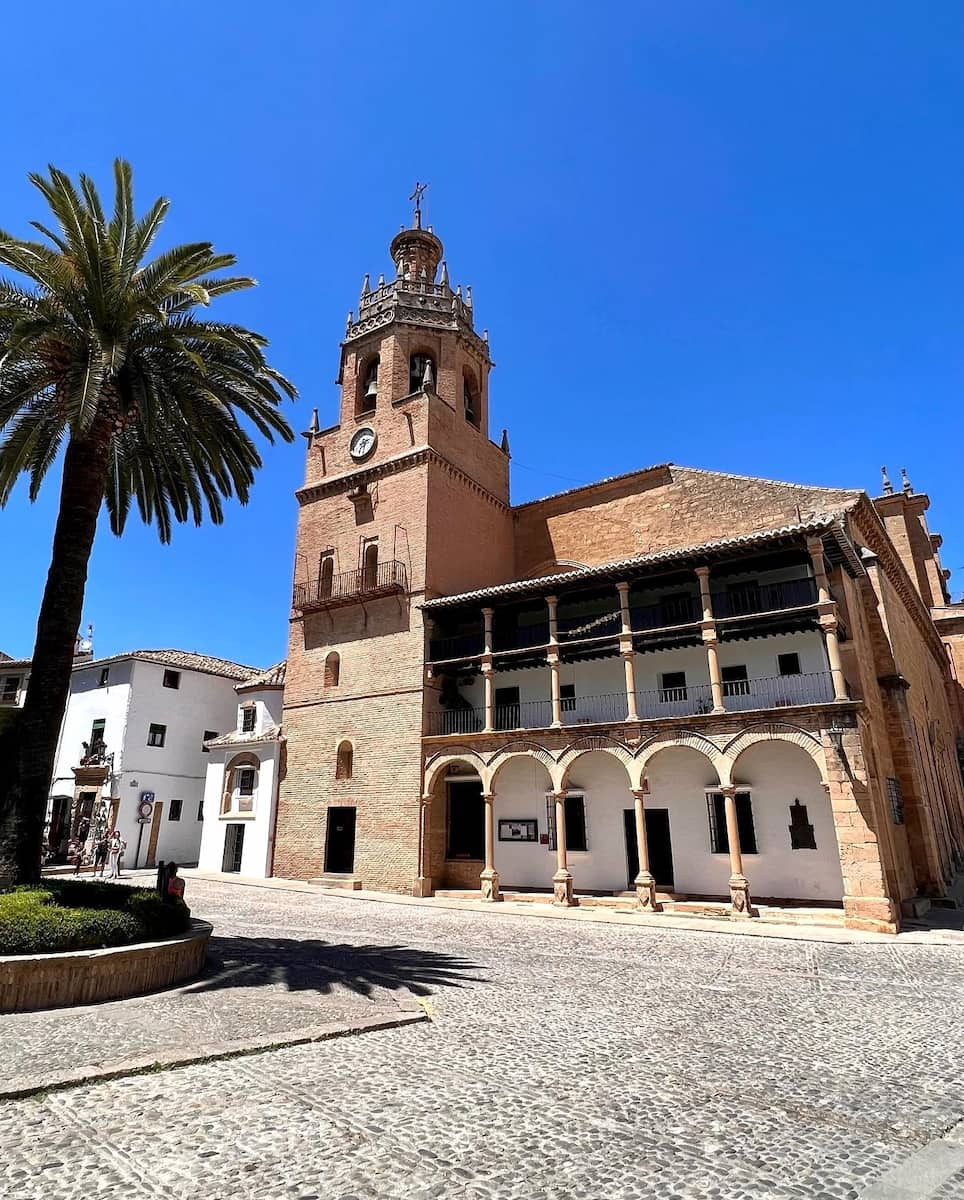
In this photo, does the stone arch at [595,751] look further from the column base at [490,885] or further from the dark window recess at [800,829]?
the dark window recess at [800,829]

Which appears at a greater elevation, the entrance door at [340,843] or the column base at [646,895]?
the entrance door at [340,843]

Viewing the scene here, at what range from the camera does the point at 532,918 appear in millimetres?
17156

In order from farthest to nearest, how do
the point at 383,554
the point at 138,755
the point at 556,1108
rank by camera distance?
the point at 138,755 < the point at 383,554 < the point at 556,1108

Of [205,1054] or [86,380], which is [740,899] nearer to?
[205,1054]

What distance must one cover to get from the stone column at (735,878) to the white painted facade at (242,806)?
1615 cm

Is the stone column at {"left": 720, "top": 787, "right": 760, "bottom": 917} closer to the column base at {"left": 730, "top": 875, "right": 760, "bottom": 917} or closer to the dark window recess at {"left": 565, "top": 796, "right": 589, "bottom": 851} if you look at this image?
the column base at {"left": 730, "top": 875, "right": 760, "bottom": 917}

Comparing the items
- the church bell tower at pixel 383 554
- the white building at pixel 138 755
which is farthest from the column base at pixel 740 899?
the white building at pixel 138 755

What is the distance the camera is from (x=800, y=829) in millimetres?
18406

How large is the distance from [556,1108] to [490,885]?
15.8 metres

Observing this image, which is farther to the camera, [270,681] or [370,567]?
[270,681]

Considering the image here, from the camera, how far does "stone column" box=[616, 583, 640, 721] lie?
64.0 ft

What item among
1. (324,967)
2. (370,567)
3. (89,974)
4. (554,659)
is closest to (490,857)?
(554,659)

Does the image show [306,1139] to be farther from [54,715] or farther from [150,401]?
[150,401]

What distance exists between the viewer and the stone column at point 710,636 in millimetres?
18125
